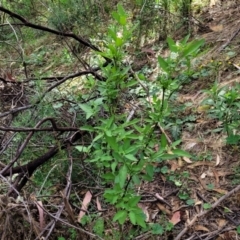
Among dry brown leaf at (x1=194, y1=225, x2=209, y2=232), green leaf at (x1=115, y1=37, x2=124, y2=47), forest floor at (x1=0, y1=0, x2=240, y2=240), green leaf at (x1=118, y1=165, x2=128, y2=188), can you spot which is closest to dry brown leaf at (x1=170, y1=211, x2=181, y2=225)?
forest floor at (x1=0, y1=0, x2=240, y2=240)

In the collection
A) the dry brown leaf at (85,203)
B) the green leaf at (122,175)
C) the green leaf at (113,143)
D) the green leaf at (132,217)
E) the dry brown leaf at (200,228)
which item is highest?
the green leaf at (113,143)

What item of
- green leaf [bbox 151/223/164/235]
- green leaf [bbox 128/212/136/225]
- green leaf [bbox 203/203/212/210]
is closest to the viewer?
green leaf [bbox 128/212/136/225]

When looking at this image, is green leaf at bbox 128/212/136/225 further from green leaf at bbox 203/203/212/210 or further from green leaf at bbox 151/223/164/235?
green leaf at bbox 203/203/212/210

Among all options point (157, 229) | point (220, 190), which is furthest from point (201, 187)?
point (157, 229)

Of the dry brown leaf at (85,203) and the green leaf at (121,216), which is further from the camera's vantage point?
the dry brown leaf at (85,203)

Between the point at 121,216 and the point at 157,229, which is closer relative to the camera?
the point at 121,216

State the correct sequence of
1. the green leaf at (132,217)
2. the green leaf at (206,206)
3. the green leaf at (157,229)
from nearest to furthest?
the green leaf at (132,217) → the green leaf at (157,229) → the green leaf at (206,206)

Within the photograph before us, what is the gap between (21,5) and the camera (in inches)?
183

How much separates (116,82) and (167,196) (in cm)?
87

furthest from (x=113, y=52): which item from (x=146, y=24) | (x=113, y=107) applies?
(x=146, y=24)

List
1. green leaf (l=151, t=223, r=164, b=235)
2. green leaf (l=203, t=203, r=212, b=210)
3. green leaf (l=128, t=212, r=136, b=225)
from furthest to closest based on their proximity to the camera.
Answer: green leaf (l=203, t=203, r=212, b=210) → green leaf (l=151, t=223, r=164, b=235) → green leaf (l=128, t=212, r=136, b=225)

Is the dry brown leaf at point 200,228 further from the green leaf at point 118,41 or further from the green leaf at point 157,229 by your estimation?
the green leaf at point 118,41

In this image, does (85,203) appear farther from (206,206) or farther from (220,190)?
(220,190)

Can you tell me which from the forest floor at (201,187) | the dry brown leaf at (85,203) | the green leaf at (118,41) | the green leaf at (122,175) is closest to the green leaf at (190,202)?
the forest floor at (201,187)
